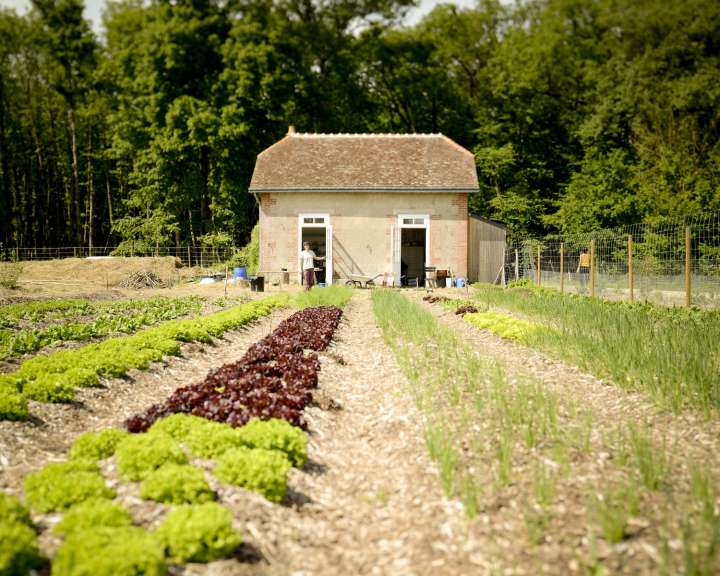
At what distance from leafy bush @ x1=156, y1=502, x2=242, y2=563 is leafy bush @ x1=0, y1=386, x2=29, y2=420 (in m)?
2.58

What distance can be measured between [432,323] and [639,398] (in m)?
4.14

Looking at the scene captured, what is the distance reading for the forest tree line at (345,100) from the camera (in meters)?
28.4

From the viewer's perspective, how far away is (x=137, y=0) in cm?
3694

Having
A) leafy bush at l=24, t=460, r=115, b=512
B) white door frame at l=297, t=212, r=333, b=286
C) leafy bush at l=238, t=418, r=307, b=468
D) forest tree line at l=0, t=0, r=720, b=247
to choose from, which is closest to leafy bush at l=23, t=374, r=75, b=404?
leafy bush at l=24, t=460, r=115, b=512

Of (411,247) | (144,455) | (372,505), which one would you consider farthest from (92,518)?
(411,247)

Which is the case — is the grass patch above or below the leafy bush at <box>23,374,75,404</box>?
above

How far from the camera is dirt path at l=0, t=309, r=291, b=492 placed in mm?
4258

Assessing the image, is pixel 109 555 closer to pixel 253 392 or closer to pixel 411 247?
pixel 253 392

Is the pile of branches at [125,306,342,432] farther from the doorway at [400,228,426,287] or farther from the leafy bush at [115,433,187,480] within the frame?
the doorway at [400,228,426,287]

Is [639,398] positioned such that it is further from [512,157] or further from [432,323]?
[512,157]

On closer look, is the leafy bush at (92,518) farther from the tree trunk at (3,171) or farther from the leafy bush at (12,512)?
the tree trunk at (3,171)

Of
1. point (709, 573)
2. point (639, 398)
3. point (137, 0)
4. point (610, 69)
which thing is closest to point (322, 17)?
point (137, 0)

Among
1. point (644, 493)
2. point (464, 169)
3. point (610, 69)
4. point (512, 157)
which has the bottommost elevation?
point (644, 493)

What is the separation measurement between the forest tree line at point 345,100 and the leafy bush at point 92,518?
83.3 ft
